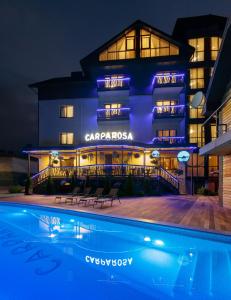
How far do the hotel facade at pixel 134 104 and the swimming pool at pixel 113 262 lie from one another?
17.7m

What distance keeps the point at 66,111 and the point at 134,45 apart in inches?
454

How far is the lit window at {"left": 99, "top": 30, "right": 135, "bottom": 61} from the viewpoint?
106 ft

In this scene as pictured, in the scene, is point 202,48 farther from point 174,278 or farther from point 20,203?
point 174,278

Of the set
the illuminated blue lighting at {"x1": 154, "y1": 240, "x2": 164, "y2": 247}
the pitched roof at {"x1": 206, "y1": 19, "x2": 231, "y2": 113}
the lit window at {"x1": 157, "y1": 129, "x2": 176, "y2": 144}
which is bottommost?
the illuminated blue lighting at {"x1": 154, "y1": 240, "x2": 164, "y2": 247}

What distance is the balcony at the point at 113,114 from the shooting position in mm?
31163

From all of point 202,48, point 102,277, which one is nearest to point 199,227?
point 102,277

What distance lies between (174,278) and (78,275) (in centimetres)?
236

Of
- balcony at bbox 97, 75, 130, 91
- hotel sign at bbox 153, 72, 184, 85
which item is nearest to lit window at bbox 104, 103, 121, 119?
balcony at bbox 97, 75, 130, 91

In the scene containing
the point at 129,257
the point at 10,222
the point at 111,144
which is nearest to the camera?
the point at 129,257

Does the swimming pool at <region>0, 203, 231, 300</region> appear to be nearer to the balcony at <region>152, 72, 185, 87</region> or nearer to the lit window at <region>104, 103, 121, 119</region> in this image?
the lit window at <region>104, 103, 121, 119</region>

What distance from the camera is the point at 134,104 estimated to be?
105 feet

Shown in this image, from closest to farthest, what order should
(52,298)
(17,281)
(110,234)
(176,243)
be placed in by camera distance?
(52,298)
(17,281)
(176,243)
(110,234)

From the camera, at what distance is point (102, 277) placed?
6570 millimetres

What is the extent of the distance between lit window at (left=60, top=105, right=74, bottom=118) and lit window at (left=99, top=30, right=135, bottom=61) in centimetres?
707
